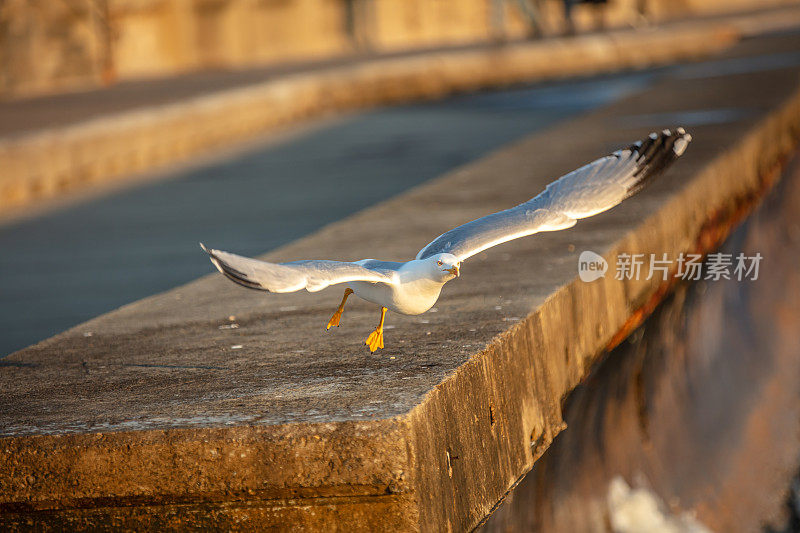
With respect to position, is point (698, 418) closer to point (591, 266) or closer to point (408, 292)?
point (591, 266)

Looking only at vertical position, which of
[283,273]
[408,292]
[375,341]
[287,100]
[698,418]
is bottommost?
[698,418]

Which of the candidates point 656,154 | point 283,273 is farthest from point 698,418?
point 283,273

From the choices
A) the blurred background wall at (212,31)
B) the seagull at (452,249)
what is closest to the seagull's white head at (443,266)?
the seagull at (452,249)

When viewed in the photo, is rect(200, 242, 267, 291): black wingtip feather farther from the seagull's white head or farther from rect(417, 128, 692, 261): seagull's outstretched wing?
rect(417, 128, 692, 261): seagull's outstretched wing

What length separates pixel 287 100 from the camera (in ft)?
47.9

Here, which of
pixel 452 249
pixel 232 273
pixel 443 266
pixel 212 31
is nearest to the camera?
pixel 232 273

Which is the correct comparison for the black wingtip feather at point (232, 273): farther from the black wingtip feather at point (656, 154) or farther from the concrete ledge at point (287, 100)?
the concrete ledge at point (287, 100)

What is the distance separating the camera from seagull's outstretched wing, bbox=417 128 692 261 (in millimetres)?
3039

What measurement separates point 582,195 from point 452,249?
19.1 inches

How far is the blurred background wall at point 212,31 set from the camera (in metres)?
19.7

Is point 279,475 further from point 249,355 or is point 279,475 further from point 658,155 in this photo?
point 658,155

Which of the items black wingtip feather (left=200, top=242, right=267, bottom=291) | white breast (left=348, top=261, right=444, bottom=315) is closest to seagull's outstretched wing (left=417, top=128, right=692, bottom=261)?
white breast (left=348, top=261, right=444, bottom=315)

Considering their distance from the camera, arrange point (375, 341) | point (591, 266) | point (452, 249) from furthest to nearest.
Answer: point (591, 266) < point (375, 341) < point (452, 249)

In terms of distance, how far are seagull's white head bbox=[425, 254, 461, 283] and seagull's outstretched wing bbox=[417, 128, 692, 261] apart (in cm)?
21
